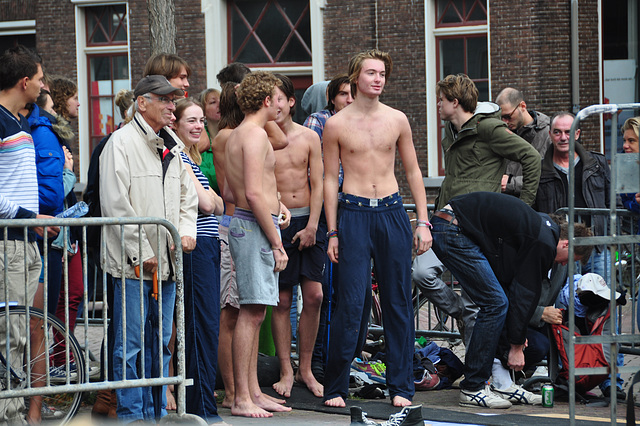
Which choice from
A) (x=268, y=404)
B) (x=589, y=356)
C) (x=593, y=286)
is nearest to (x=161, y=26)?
(x=268, y=404)

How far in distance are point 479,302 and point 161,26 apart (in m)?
Answer: 5.42

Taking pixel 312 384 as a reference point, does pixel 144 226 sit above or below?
above

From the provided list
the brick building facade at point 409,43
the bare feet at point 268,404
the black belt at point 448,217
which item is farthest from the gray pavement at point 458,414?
the brick building facade at point 409,43

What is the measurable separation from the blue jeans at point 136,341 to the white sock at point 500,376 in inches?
93.0

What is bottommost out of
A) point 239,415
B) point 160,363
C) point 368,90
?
point 239,415

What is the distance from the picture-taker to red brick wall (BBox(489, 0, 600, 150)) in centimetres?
1452

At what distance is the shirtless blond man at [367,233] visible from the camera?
618cm

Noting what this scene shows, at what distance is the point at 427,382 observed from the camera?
6.94 metres

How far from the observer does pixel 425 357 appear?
7078 mm

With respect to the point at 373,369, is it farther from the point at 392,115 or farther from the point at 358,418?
the point at 392,115

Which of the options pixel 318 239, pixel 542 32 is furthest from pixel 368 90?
pixel 542 32

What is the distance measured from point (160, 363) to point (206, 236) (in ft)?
2.98

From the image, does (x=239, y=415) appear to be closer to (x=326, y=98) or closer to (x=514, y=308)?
(x=514, y=308)

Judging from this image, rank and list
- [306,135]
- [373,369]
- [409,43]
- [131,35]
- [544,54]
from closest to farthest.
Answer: [306,135]
[373,369]
[544,54]
[409,43]
[131,35]
